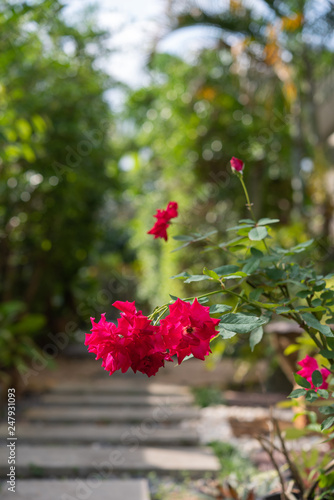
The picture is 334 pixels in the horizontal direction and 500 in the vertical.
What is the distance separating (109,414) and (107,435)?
2.00 ft

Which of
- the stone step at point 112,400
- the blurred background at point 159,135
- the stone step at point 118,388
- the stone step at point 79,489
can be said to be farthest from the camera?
the stone step at point 118,388

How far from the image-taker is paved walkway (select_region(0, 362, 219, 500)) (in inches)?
115

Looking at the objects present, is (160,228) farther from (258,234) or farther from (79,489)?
(79,489)

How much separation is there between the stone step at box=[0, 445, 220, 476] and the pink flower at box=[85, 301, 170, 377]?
2341mm

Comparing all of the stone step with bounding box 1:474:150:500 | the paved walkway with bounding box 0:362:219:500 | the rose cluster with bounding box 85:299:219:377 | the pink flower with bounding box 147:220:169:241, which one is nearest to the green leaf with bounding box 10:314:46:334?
the paved walkway with bounding box 0:362:219:500

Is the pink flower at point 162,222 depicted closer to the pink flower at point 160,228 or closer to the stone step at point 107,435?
the pink flower at point 160,228

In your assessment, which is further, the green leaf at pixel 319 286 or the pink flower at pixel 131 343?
the green leaf at pixel 319 286

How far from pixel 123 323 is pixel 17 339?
478 centimetres

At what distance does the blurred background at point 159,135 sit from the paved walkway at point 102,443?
0.62 meters

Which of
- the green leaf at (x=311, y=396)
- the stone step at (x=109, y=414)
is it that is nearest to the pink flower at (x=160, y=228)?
the green leaf at (x=311, y=396)

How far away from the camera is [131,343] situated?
1.07 metres

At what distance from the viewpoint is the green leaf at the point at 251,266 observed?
4.16ft

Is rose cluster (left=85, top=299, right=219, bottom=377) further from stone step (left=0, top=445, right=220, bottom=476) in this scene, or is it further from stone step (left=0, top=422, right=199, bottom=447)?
stone step (left=0, top=422, right=199, bottom=447)

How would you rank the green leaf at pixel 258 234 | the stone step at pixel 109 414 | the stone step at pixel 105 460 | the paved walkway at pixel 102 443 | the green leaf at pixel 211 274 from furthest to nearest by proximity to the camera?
1. the stone step at pixel 109 414
2. the stone step at pixel 105 460
3. the paved walkway at pixel 102 443
4. the green leaf at pixel 258 234
5. the green leaf at pixel 211 274
